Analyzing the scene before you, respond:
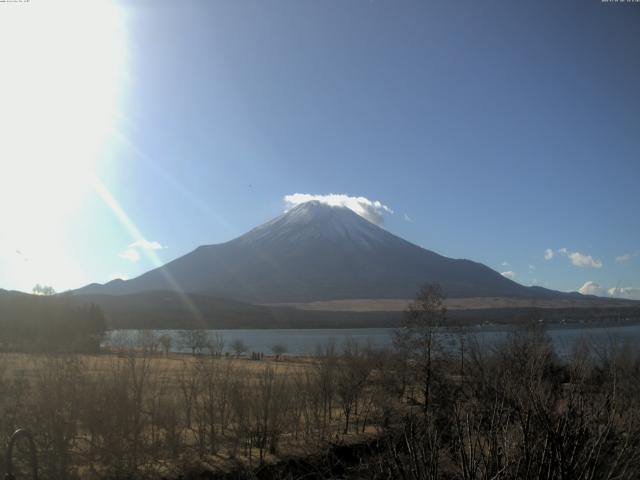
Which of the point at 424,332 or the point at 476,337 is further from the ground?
the point at 476,337

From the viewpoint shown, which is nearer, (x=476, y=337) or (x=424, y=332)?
(x=476, y=337)

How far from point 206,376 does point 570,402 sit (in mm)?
18539

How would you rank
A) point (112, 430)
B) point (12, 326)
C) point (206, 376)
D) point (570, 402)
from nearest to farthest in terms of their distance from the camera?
1. point (570, 402)
2. point (112, 430)
3. point (206, 376)
4. point (12, 326)

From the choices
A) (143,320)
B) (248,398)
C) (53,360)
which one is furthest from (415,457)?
(143,320)

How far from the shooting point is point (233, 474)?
18.1 metres

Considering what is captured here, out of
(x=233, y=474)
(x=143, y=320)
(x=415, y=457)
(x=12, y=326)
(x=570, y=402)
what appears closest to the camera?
(x=415, y=457)

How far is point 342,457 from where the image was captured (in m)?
21.7

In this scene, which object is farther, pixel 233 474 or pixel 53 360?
pixel 233 474

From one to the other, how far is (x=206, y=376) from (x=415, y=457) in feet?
60.0

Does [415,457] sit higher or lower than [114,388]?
higher

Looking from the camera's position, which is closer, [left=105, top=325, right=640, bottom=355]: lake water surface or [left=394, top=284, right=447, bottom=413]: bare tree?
[left=105, top=325, right=640, bottom=355]: lake water surface

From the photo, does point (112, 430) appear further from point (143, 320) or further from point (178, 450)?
point (143, 320)

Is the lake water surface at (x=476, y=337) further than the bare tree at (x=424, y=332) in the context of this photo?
No

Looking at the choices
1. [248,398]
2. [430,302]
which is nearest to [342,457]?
[248,398]
